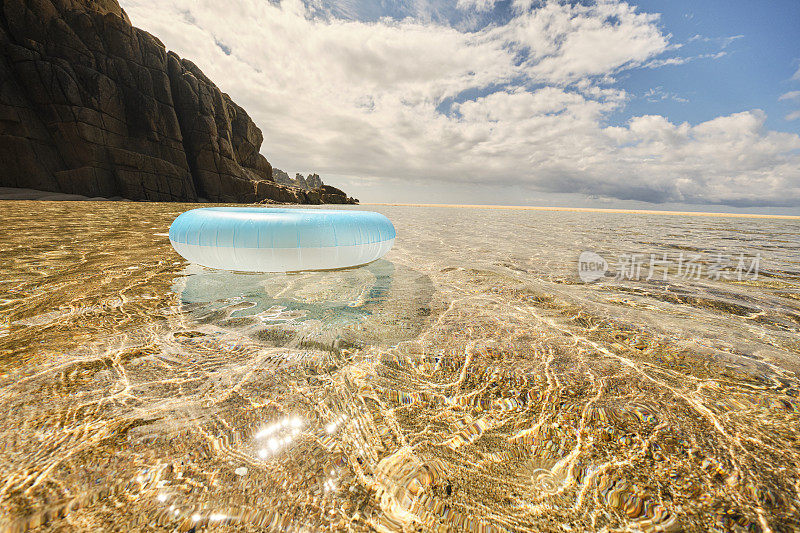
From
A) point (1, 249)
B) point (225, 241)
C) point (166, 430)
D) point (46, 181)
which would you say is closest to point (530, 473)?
point (166, 430)

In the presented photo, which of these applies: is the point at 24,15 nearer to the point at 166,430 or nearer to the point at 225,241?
the point at 225,241

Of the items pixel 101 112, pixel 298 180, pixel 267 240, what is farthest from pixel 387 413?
pixel 298 180

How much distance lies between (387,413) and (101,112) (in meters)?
45.5

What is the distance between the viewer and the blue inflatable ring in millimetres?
3645

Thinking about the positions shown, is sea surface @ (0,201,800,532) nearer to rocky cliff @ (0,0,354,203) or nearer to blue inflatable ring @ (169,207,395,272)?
blue inflatable ring @ (169,207,395,272)

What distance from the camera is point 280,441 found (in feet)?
5.13

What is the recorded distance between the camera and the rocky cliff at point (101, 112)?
2738cm

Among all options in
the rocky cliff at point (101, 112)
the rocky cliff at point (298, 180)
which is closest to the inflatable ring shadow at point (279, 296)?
the rocky cliff at point (101, 112)

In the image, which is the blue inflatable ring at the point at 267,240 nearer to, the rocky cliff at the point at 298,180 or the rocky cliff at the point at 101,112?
the rocky cliff at the point at 101,112

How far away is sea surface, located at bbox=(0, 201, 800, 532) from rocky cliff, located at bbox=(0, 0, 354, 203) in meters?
39.1

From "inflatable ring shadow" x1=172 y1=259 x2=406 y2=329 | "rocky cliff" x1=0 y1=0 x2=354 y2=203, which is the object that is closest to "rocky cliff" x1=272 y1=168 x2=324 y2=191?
"rocky cliff" x1=0 y1=0 x2=354 y2=203

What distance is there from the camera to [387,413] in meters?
1.81

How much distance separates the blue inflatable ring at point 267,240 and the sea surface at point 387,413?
0.51 m

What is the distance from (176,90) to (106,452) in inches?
2021
